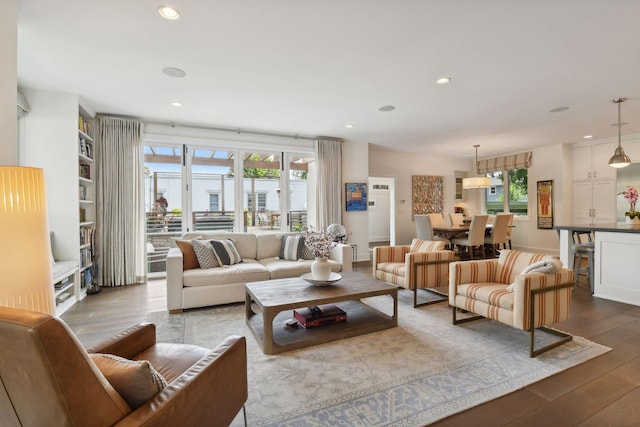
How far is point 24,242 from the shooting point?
4.42 ft

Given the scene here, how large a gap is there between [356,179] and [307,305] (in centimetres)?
421

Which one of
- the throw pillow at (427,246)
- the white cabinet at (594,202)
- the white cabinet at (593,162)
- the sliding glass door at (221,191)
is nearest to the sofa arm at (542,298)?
the throw pillow at (427,246)

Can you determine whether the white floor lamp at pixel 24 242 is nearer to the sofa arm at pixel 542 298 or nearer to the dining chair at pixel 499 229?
the sofa arm at pixel 542 298

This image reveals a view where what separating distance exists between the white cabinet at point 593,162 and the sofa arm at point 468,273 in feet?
17.2

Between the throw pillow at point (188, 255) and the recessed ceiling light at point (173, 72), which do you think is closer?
the recessed ceiling light at point (173, 72)

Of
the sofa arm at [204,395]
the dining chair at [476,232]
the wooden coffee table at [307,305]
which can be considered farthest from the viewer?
the dining chair at [476,232]

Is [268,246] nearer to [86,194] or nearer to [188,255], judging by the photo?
[188,255]

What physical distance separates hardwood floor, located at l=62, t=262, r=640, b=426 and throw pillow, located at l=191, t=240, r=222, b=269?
0.69 meters

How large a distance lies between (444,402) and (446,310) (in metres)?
1.67

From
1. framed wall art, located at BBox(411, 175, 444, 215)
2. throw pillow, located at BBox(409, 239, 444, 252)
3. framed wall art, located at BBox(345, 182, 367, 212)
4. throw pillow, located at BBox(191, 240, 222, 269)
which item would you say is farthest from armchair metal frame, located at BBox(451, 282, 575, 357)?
framed wall art, located at BBox(411, 175, 444, 215)

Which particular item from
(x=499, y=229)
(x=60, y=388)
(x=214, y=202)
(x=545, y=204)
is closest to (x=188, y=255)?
(x=214, y=202)

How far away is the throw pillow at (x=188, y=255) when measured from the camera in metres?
3.58

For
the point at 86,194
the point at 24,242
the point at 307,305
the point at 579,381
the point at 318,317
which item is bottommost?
the point at 579,381

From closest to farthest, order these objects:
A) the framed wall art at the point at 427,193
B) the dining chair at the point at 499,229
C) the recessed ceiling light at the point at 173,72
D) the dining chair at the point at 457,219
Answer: the recessed ceiling light at the point at 173,72 → the dining chair at the point at 499,229 → the dining chair at the point at 457,219 → the framed wall art at the point at 427,193
